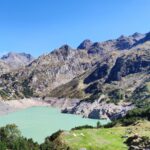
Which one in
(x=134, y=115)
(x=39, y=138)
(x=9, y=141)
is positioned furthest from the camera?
(x=134, y=115)

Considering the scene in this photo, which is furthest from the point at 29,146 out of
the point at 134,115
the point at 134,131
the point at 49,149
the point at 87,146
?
the point at 134,115

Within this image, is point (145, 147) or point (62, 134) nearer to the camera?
point (145, 147)

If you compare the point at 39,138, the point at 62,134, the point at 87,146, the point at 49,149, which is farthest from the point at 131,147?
the point at 39,138

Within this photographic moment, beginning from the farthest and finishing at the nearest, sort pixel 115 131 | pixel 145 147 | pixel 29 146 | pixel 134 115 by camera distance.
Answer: pixel 134 115
pixel 115 131
pixel 29 146
pixel 145 147

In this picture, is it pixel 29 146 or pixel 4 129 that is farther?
pixel 4 129

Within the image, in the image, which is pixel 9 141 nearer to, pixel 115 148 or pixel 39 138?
pixel 115 148

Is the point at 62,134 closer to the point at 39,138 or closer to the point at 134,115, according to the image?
the point at 39,138
